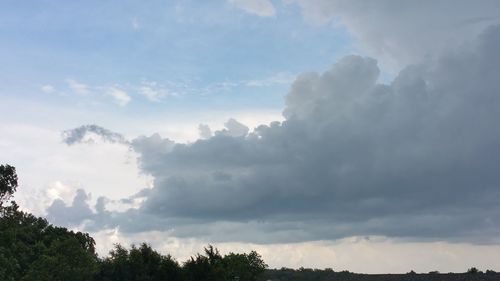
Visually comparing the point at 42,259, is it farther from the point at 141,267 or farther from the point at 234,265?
the point at 234,265

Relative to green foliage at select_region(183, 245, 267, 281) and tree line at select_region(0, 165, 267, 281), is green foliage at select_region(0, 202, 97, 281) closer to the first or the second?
tree line at select_region(0, 165, 267, 281)

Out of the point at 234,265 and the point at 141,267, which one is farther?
the point at 234,265

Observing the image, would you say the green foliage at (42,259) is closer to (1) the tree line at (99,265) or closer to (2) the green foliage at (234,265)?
(1) the tree line at (99,265)

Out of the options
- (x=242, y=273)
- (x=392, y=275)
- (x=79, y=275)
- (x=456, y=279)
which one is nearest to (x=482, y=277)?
(x=456, y=279)

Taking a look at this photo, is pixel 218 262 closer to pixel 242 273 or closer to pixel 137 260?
pixel 242 273

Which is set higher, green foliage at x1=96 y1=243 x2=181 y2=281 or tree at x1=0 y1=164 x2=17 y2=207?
tree at x1=0 y1=164 x2=17 y2=207

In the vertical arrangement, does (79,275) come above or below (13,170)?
below

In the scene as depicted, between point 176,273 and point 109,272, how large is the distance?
32.9ft

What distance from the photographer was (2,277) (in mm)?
79438

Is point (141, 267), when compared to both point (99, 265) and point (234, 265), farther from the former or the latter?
point (234, 265)

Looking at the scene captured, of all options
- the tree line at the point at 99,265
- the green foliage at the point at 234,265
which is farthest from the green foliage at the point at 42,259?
the green foliage at the point at 234,265

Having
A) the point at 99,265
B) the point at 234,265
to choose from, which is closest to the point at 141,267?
the point at 99,265

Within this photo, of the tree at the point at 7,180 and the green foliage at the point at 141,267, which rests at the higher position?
the tree at the point at 7,180

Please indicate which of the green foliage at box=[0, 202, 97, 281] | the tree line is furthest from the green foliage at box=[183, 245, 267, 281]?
the green foliage at box=[0, 202, 97, 281]
